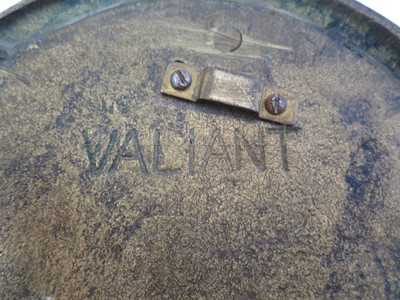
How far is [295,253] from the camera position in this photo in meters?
0.79

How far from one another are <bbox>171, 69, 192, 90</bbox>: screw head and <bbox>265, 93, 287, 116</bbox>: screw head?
0.62 feet

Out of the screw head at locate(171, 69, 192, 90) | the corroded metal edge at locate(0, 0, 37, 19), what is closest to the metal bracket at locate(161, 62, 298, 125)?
the screw head at locate(171, 69, 192, 90)

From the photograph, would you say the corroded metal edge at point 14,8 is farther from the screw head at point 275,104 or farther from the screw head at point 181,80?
Result: the screw head at point 275,104

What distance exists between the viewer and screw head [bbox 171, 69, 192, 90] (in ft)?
2.86

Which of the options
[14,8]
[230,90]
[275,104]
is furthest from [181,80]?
[14,8]

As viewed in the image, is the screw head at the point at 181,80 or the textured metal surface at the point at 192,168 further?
the screw head at the point at 181,80

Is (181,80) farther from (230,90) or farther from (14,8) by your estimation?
(14,8)

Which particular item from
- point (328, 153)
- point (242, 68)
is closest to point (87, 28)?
point (242, 68)

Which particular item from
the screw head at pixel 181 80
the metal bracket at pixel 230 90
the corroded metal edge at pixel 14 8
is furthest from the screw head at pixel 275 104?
the corroded metal edge at pixel 14 8

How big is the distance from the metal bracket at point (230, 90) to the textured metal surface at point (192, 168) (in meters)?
0.03

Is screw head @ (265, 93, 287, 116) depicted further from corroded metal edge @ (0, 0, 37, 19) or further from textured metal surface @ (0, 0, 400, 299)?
corroded metal edge @ (0, 0, 37, 19)

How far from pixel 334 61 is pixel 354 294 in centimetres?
55

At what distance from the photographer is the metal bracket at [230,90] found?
0.86 metres

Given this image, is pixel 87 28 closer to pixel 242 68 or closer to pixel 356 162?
pixel 242 68
